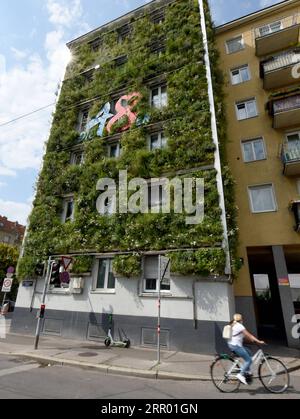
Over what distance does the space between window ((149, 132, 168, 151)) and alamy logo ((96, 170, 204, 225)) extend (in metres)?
2.21

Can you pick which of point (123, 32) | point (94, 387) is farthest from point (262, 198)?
point (123, 32)

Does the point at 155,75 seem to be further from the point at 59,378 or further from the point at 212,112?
the point at 59,378

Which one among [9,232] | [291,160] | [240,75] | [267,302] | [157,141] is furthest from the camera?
[9,232]

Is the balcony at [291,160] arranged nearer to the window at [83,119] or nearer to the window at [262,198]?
the window at [262,198]

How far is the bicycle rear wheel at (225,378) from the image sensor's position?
19.9 feet

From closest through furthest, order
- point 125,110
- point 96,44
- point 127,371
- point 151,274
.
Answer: point 127,371, point 151,274, point 125,110, point 96,44

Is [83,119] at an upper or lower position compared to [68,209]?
upper

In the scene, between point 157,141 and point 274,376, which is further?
point 157,141

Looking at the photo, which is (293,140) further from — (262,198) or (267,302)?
(267,302)

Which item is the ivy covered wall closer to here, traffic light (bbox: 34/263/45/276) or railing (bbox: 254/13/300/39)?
traffic light (bbox: 34/263/45/276)

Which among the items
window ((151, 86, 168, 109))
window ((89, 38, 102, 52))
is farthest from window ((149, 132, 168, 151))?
window ((89, 38, 102, 52))

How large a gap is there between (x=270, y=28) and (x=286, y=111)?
7737 millimetres

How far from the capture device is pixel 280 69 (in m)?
14.7

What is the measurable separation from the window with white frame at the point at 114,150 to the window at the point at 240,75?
27.5 feet
